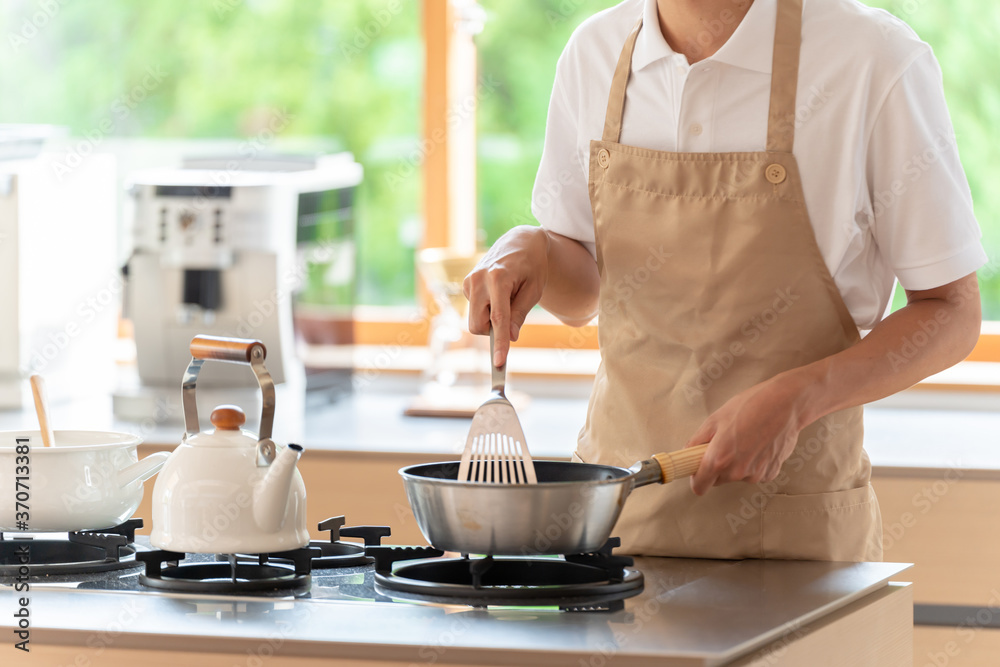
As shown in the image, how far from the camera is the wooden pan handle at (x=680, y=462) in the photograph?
3.47 feet

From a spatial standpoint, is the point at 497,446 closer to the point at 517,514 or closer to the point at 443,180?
the point at 517,514

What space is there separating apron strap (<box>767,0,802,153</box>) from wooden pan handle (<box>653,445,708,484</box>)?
14.2 inches

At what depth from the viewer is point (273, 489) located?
3.32ft

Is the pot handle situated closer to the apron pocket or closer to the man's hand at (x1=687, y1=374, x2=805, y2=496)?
the man's hand at (x1=687, y1=374, x2=805, y2=496)

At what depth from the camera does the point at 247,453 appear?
1.03 meters

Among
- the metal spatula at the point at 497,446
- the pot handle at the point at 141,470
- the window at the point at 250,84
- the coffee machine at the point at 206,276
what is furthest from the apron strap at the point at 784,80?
the window at the point at 250,84

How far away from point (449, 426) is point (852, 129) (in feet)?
3.70

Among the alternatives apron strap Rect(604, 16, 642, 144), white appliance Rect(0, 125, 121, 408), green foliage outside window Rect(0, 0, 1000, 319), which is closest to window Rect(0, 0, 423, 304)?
green foliage outside window Rect(0, 0, 1000, 319)

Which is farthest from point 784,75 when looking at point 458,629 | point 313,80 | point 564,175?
point 313,80

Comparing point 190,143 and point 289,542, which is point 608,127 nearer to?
point 289,542

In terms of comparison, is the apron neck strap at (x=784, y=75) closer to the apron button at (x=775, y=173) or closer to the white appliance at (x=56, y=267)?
the apron button at (x=775, y=173)

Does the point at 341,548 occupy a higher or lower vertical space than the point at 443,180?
lower

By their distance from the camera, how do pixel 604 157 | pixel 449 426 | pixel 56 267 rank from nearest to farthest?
pixel 604 157 → pixel 449 426 → pixel 56 267

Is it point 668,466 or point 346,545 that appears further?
point 346,545
